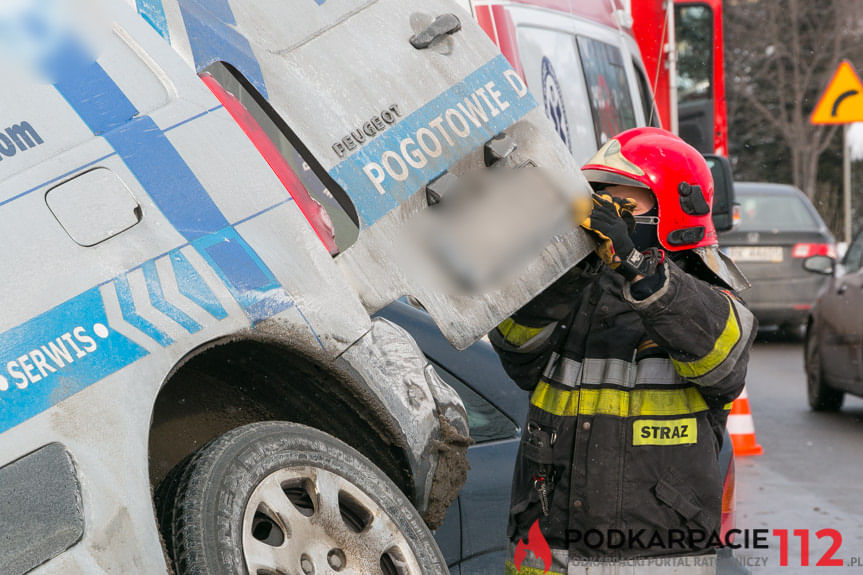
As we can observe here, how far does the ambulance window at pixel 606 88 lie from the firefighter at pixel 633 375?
3177mm

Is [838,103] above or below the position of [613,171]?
below

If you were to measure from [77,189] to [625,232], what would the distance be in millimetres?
1276

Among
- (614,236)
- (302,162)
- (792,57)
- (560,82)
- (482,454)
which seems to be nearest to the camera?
(302,162)

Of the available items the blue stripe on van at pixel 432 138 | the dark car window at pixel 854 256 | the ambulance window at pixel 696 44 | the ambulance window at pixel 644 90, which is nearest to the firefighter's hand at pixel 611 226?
the blue stripe on van at pixel 432 138

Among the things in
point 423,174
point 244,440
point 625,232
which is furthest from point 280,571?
point 625,232

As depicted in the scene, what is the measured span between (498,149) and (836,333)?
6.83 m

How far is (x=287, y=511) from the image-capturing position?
2623 mm

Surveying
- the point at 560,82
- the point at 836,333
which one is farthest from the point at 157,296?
the point at 836,333

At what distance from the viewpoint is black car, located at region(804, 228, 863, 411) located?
28.6 feet

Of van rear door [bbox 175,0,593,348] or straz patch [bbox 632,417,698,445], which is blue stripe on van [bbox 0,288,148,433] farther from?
straz patch [bbox 632,417,698,445]

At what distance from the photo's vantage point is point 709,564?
121 inches

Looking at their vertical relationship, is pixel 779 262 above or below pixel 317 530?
below

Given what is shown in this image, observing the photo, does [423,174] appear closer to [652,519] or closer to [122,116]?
[122,116]

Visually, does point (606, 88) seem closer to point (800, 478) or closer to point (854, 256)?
point (800, 478)
